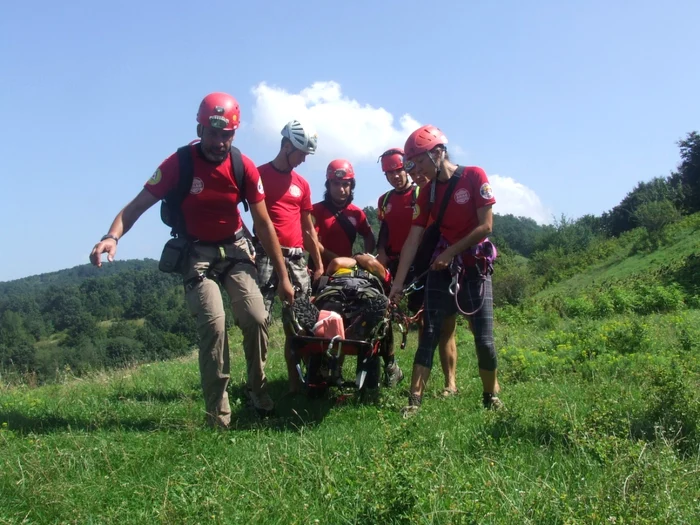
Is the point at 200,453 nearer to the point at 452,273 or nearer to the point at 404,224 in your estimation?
the point at 452,273

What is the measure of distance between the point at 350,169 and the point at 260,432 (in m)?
3.68

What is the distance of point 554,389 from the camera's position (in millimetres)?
5918

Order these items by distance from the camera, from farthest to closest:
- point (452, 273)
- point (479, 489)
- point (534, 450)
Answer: point (452, 273)
point (534, 450)
point (479, 489)

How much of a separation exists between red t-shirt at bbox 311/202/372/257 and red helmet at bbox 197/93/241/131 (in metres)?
2.37

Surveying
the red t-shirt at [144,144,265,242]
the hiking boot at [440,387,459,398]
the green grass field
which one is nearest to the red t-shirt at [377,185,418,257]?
the hiking boot at [440,387,459,398]

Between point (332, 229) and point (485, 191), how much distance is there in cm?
249

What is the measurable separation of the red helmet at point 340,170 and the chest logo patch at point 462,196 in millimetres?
2062

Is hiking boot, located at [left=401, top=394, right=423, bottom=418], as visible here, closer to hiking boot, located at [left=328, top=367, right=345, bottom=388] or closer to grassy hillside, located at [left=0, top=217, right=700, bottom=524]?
grassy hillside, located at [left=0, top=217, right=700, bottom=524]

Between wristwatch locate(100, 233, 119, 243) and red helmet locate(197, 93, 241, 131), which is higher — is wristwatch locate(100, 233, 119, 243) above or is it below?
below

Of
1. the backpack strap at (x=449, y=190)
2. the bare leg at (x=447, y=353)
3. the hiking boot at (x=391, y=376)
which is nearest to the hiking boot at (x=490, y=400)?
the bare leg at (x=447, y=353)

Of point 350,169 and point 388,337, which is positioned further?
point 350,169

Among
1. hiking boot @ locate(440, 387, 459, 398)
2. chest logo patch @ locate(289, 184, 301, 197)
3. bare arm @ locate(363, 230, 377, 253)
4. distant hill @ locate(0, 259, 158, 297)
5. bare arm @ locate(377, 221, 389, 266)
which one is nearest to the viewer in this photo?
hiking boot @ locate(440, 387, 459, 398)

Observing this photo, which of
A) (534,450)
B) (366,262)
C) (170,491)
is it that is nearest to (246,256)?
(366,262)

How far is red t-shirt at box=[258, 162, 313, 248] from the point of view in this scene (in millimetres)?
6688
